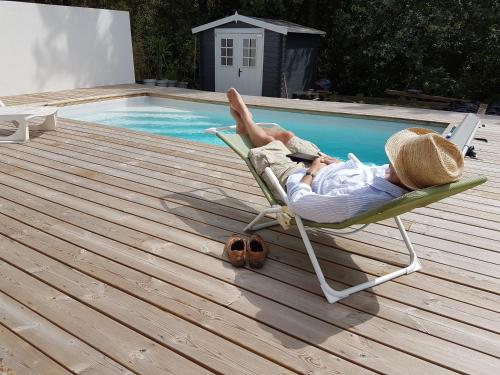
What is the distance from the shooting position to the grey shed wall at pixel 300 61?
36.5 feet

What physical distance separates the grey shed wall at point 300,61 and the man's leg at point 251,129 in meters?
8.13

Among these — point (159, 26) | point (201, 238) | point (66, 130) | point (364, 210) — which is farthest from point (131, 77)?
point (364, 210)

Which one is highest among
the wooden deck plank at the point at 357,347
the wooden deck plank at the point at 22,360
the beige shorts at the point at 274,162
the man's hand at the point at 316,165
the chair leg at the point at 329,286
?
the man's hand at the point at 316,165

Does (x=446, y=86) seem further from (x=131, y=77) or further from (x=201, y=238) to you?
(x=201, y=238)

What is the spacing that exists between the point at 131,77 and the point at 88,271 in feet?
34.2

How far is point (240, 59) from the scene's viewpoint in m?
11.4

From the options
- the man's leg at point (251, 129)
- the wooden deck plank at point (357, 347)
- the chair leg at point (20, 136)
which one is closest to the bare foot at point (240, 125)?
the man's leg at point (251, 129)

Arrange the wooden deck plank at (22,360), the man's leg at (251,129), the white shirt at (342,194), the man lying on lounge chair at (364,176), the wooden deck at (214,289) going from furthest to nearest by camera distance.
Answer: the man's leg at (251,129) → the white shirt at (342,194) → the man lying on lounge chair at (364,176) → the wooden deck at (214,289) → the wooden deck plank at (22,360)

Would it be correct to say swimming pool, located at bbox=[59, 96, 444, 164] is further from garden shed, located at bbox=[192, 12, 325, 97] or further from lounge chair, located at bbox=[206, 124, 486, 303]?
lounge chair, located at bbox=[206, 124, 486, 303]

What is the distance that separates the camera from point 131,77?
11.7 metres

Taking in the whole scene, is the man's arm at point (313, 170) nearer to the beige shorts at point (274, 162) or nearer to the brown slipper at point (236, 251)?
the beige shorts at point (274, 162)

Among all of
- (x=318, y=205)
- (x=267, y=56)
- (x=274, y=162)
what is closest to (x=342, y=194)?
(x=318, y=205)

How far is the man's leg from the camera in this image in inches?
125

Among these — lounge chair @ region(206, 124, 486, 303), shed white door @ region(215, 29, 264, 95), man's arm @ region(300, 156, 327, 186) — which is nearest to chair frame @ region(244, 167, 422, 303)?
lounge chair @ region(206, 124, 486, 303)
